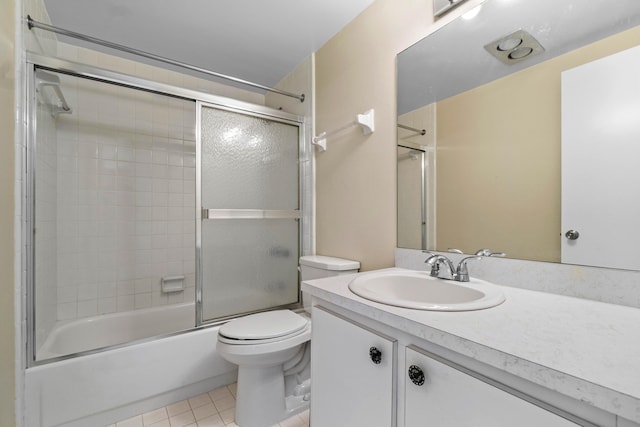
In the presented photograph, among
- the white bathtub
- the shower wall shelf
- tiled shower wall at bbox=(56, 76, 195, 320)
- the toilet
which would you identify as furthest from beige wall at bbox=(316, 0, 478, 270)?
the white bathtub

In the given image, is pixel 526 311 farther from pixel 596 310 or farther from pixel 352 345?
pixel 352 345

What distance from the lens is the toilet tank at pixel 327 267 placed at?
63.4 inches

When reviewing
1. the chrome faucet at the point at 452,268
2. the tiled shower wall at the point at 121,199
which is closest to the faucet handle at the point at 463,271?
the chrome faucet at the point at 452,268

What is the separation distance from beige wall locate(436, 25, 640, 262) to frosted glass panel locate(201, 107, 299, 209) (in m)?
1.12

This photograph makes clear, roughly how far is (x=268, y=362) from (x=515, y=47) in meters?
1.69

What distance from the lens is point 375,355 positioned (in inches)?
30.0

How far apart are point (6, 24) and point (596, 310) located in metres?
2.18

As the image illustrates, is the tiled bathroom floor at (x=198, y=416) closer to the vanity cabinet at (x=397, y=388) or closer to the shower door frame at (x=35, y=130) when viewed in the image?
Answer: the shower door frame at (x=35, y=130)

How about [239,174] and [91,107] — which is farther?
[91,107]

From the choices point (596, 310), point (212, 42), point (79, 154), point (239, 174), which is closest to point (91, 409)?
point (239, 174)

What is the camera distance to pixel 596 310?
739 mm

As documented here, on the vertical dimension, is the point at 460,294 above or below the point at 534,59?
below

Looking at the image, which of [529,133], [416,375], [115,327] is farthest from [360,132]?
[115,327]

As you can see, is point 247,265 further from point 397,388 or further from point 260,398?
point 397,388
